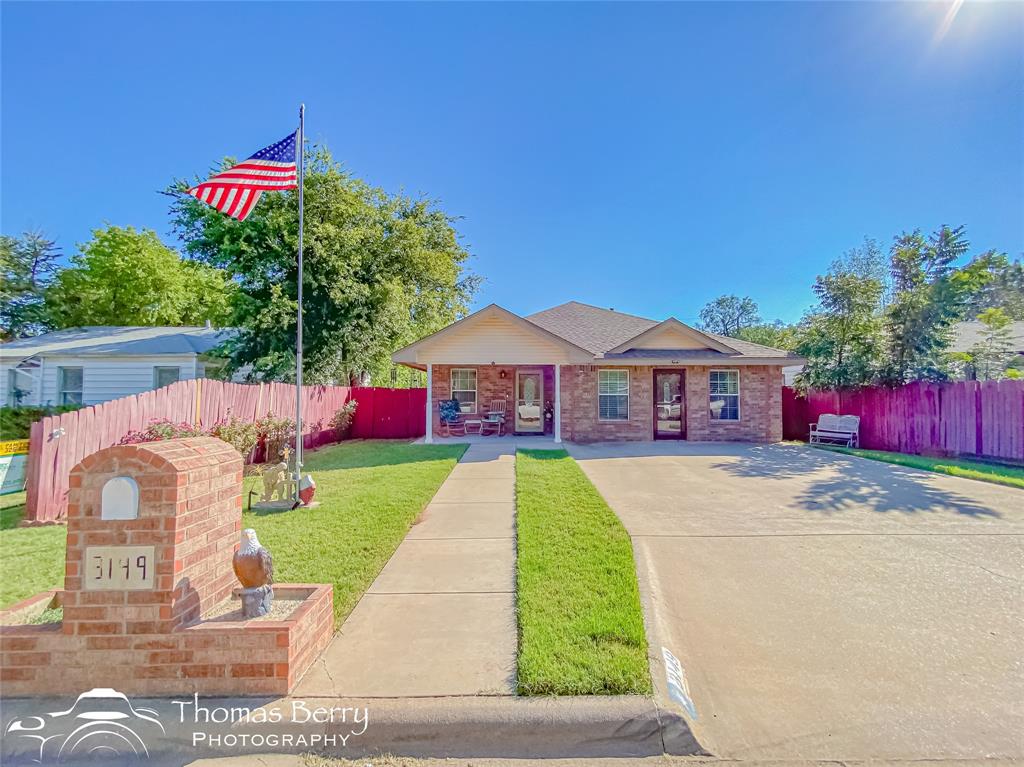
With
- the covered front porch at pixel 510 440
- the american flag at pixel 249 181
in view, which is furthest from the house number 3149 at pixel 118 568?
the covered front porch at pixel 510 440

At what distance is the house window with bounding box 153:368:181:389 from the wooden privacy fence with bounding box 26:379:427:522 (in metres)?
5.99

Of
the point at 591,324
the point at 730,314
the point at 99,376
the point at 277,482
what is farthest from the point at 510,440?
the point at 730,314

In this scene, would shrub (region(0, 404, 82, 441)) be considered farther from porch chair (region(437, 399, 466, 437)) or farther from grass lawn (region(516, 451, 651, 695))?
grass lawn (region(516, 451, 651, 695))

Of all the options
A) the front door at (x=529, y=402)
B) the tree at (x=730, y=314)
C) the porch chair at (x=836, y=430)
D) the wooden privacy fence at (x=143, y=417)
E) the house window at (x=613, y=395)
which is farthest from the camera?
the tree at (x=730, y=314)

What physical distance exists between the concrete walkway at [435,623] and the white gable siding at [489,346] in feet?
27.2

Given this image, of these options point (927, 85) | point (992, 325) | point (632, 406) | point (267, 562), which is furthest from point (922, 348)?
point (267, 562)

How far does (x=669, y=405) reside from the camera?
601 inches

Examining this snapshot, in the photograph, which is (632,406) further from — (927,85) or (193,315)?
(193,315)

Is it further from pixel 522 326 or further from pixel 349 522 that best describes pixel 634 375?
pixel 349 522

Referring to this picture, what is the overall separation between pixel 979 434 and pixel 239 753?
643 inches

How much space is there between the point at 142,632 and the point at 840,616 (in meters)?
4.83

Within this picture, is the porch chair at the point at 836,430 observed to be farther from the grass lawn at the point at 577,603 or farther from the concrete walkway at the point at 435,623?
the concrete walkway at the point at 435,623

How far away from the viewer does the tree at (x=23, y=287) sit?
1101 inches

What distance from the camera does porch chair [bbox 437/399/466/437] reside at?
51.5ft
